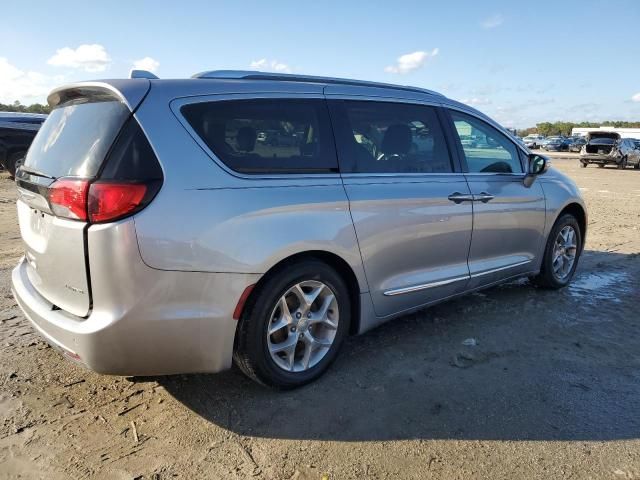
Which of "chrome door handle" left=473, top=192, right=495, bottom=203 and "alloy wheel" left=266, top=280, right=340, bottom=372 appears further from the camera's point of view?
"chrome door handle" left=473, top=192, right=495, bottom=203

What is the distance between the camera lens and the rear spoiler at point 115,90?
2594mm

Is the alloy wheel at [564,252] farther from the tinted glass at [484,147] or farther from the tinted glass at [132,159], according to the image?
the tinted glass at [132,159]

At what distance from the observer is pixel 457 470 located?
2.46m

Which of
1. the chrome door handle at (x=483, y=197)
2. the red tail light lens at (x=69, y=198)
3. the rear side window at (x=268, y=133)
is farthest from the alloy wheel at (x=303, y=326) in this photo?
the chrome door handle at (x=483, y=197)

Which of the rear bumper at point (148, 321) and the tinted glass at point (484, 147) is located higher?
the tinted glass at point (484, 147)

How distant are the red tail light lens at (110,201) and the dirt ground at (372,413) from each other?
3.85 ft

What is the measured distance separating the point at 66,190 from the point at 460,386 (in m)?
2.51

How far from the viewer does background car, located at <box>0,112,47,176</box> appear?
12.3 meters

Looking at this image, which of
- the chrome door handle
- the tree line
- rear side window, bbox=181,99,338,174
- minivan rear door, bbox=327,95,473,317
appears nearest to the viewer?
rear side window, bbox=181,99,338,174

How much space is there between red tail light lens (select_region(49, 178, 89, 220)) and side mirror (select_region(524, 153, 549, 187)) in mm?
3707

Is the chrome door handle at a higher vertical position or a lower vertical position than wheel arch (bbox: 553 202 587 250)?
higher

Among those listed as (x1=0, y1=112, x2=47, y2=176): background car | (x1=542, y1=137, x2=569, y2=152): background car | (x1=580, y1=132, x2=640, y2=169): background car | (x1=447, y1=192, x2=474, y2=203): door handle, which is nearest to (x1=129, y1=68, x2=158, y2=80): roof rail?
(x1=447, y1=192, x2=474, y2=203): door handle

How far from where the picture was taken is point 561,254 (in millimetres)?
5227

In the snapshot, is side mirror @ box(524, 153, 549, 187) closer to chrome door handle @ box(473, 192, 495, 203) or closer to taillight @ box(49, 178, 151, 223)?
chrome door handle @ box(473, 192, 495, 203)
